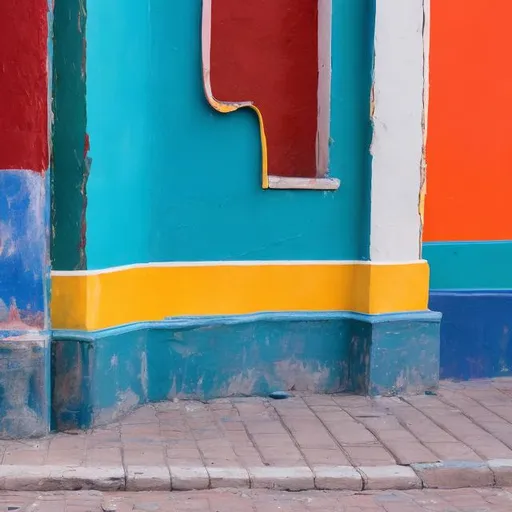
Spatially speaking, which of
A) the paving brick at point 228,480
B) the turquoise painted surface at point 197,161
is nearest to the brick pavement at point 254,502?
the paving brick at point 228,480

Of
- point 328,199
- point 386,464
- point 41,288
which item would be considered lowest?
point 386,464

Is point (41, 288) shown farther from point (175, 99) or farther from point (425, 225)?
point (425, 225)

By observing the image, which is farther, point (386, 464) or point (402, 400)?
point (402, 400)

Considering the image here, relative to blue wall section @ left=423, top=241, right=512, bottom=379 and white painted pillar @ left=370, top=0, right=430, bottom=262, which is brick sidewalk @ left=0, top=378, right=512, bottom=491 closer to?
blue wall section @ left=423, top=241, right=512, bottom=379

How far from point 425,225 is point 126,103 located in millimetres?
2671

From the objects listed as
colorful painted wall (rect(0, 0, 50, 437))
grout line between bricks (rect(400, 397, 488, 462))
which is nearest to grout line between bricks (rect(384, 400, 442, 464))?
grout line between bricks (rect(400, 397, 488, 462))

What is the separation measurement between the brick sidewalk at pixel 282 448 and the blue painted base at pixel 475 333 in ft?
2.28

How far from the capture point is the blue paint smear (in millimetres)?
6172

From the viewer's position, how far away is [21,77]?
614cm

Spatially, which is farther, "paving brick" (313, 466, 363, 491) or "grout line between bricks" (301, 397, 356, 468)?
"grout line between bricks" (301, 397, 356, 468)

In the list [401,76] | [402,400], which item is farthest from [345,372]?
[401,76]

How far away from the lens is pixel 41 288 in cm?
626

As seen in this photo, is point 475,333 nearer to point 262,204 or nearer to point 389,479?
point 262,204

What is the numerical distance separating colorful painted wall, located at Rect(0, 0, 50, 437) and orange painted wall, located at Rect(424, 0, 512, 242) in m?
3.31
